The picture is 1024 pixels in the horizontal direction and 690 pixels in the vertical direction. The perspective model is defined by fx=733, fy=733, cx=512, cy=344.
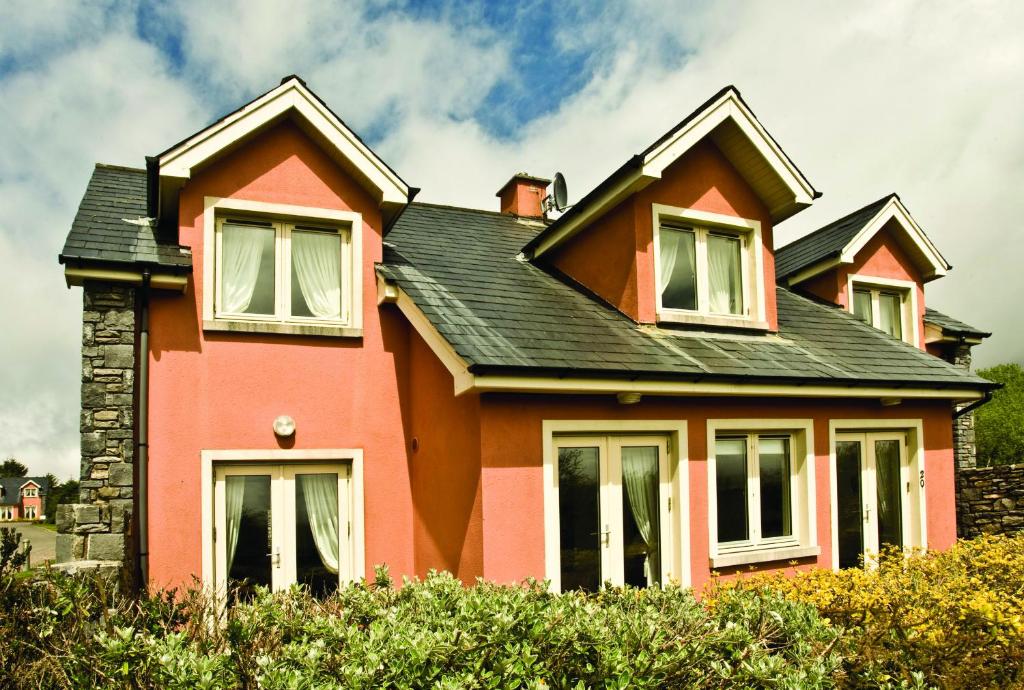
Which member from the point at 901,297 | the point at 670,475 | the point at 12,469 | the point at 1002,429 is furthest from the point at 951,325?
the point at 12,469

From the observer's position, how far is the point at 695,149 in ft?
40.5

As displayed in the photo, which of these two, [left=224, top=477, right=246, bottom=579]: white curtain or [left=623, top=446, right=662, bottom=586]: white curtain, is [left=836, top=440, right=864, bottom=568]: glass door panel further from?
[left=224, top=477, right=246, bottom=579]: white curtain

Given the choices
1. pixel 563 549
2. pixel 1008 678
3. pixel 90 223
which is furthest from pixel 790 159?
pixel 90 223

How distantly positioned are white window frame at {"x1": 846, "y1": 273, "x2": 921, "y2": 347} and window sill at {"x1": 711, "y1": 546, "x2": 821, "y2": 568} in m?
7.16

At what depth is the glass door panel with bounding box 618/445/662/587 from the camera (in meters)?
9.95

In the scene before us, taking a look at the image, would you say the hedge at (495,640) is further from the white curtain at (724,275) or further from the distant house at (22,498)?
the distant house at (22,498)

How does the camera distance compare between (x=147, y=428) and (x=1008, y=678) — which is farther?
(x=147, y=428)

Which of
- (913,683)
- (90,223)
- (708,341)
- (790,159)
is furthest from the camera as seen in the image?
(790,159)

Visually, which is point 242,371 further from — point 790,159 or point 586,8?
point 790,159

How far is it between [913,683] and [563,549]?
4.27m

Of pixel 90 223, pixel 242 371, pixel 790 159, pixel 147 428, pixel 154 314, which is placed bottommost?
pixel 147 428

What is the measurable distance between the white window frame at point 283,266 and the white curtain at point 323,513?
204 cm

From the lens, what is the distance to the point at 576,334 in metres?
10.3

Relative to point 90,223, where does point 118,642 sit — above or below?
below
